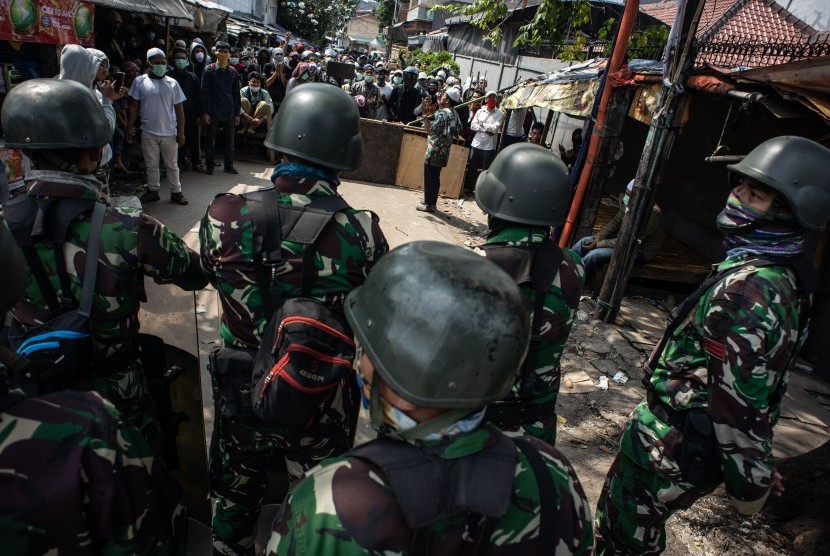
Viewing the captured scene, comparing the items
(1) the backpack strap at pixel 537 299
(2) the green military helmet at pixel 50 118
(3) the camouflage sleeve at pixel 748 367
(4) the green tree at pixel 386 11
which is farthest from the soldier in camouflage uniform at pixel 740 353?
(4) the green tree at pixel 386 11

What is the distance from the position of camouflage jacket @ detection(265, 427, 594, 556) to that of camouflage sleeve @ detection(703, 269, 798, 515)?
112 centimetres

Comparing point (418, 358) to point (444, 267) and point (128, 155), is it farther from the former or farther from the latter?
point (128, 155)

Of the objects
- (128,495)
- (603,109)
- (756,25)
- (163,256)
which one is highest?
(756,25)

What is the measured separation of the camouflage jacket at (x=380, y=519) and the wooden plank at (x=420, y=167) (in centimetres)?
920

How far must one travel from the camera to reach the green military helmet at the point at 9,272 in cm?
106

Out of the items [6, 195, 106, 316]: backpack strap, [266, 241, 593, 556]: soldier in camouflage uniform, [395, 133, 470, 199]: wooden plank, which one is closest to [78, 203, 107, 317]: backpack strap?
[6, 195, 106, 316]: backpack strap

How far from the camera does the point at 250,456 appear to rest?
7.13ft

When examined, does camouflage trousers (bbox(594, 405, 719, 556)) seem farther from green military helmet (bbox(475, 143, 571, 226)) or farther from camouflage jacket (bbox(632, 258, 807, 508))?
green military helmet (bbox(475, 143, 571, 226))

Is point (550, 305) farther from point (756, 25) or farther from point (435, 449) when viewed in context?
point (756, 25)

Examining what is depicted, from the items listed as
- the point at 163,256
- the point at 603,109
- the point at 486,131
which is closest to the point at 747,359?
the point at 163,256

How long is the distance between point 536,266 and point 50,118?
1856 mm

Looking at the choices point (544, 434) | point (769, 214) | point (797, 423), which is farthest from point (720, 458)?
point (797, 423)

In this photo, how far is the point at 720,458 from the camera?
2010 mm

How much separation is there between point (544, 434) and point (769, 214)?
124 centimetres
